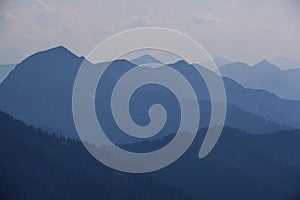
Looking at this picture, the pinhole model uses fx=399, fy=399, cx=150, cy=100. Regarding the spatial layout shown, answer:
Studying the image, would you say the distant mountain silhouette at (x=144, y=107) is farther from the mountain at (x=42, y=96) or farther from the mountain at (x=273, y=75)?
the mountain at (x=273, y=75)

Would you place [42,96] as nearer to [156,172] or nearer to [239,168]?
[156,172]

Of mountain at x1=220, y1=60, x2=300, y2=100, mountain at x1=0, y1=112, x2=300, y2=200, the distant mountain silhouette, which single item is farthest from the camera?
mountain at x1=220, y1=60, x2=300, y2=100

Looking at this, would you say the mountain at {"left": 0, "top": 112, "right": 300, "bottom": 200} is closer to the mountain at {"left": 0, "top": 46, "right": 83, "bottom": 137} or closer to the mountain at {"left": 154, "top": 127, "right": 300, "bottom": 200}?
the mountain at {"left": 154, "top": 127, "right": 300, "bottom": 200}

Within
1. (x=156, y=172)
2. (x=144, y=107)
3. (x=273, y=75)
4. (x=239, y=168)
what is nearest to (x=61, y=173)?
(x=156, y=172)

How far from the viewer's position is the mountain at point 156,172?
10117 mm

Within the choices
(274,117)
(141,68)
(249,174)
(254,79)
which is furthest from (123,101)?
A: (254,79)

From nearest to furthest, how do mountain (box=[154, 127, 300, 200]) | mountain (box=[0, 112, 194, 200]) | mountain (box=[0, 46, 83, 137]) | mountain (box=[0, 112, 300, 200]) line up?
mountain (box=[0, 112, 194, 200]), mountain (box=[0, 112, 300, 200]), mountain (box=[154, 127, 300, 200]), mountain (box=[0, 46, 83, 137])

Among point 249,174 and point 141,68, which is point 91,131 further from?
point 249,174

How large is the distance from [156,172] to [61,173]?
2958 millimetres

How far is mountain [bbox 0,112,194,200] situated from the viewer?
9763 mm

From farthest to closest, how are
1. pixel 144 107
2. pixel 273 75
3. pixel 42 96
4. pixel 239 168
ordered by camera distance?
pixel 273 75 → pixel 42 96 → pixel 144 107 → pixel 239 168

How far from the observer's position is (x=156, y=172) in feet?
40.5

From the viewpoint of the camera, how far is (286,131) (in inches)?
572

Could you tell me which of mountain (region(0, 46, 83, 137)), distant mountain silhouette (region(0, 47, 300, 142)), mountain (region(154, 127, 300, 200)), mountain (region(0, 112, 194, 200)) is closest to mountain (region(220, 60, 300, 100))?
distant mountain silhouette (region(0, 47, 300, 142))
